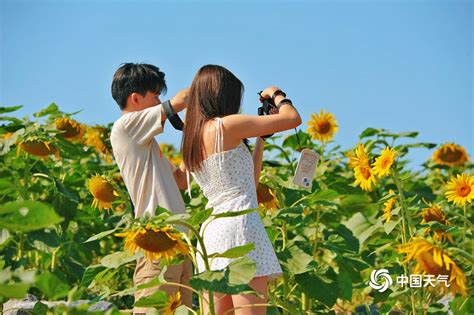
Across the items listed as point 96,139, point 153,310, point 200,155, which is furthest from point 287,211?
point 96,139

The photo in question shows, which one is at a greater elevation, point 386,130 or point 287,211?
point 386,130

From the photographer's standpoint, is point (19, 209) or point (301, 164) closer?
point (19, 209)

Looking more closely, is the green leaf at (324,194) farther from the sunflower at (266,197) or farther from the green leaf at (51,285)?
the green leaf at (51,285)

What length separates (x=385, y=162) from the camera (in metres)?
2.67

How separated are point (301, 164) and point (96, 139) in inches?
51.2

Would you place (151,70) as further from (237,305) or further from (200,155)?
(237,305)

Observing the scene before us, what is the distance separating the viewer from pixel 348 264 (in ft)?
10.8

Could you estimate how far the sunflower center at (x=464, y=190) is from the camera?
2943mm

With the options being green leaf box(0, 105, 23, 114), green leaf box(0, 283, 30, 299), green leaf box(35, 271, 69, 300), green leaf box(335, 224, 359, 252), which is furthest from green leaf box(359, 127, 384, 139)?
green leaf box(0, 283, 30, 299)

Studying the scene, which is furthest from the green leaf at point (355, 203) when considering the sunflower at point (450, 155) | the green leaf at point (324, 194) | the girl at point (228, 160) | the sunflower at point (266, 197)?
the girl at point (228, 160)

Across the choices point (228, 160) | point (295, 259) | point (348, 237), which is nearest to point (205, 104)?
point (228, 160)

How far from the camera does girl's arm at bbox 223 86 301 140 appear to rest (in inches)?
87.2

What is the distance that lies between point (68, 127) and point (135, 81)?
34.3 inches

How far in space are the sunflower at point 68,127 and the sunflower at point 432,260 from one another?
1.93 metres
